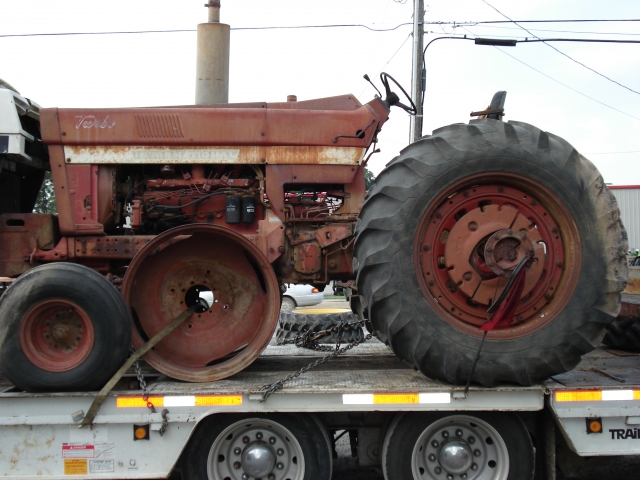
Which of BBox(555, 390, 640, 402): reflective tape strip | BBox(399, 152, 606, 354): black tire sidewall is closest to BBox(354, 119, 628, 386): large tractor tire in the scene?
BBox(399, 152, 606, 354): black tire sidewall

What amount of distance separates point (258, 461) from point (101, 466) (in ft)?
3.50

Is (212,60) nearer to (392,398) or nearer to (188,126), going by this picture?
(188,126)

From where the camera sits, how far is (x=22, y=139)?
4906 mm

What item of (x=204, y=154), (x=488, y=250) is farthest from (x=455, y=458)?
(x=204, y=154)

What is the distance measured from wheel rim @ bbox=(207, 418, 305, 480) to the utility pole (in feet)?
37.5

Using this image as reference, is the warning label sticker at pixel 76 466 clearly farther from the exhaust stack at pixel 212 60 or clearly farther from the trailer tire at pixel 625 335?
the trailer tire at pixel 625 335

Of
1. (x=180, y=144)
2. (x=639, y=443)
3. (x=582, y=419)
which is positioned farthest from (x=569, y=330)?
(x=180, y=144)

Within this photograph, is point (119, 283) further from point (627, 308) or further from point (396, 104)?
point (627, 308)

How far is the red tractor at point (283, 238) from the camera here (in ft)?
14.3

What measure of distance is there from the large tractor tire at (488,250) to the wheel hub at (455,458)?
1.65ft

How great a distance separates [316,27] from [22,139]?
13249mm

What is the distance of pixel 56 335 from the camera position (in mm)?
4414

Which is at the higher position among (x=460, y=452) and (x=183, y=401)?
(x=183, y=401)

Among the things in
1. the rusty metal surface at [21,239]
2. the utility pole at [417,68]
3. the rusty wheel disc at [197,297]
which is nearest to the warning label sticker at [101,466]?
the rusty wheel disc at [197,297]
